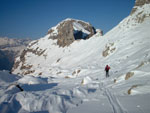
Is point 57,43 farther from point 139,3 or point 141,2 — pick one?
point 141,2

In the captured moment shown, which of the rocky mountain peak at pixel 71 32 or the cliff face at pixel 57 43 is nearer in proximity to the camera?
the cliff face at pixel 57 43

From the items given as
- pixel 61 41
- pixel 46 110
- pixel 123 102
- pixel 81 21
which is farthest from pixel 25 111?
pixel 81 21

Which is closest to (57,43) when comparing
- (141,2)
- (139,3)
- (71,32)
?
(71,32)

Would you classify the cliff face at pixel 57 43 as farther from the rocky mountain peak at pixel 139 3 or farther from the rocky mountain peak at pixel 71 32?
the rocky mountain peak at pixel 139 3

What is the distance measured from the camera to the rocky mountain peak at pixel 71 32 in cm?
10050

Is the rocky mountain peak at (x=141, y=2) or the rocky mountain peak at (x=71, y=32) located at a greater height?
the rocky mountain peak at (x=71, y=32)

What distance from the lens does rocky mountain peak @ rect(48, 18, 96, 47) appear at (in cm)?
10050

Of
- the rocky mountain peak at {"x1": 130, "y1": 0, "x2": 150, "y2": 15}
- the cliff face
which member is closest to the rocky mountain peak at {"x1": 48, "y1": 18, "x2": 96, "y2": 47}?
the cliff face

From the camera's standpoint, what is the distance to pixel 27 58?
406 ft

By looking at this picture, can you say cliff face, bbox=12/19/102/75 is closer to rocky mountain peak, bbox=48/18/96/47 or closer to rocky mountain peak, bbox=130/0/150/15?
rocky mountain peak, bbox=48/18/96/47

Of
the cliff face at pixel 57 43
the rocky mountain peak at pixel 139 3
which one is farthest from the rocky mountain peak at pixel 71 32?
the rocky mountain peak at pixel 139 3

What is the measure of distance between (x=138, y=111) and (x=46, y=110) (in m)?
4.31

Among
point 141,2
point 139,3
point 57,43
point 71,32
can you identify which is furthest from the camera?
point 57,43

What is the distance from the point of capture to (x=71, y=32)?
102312 millimetres
